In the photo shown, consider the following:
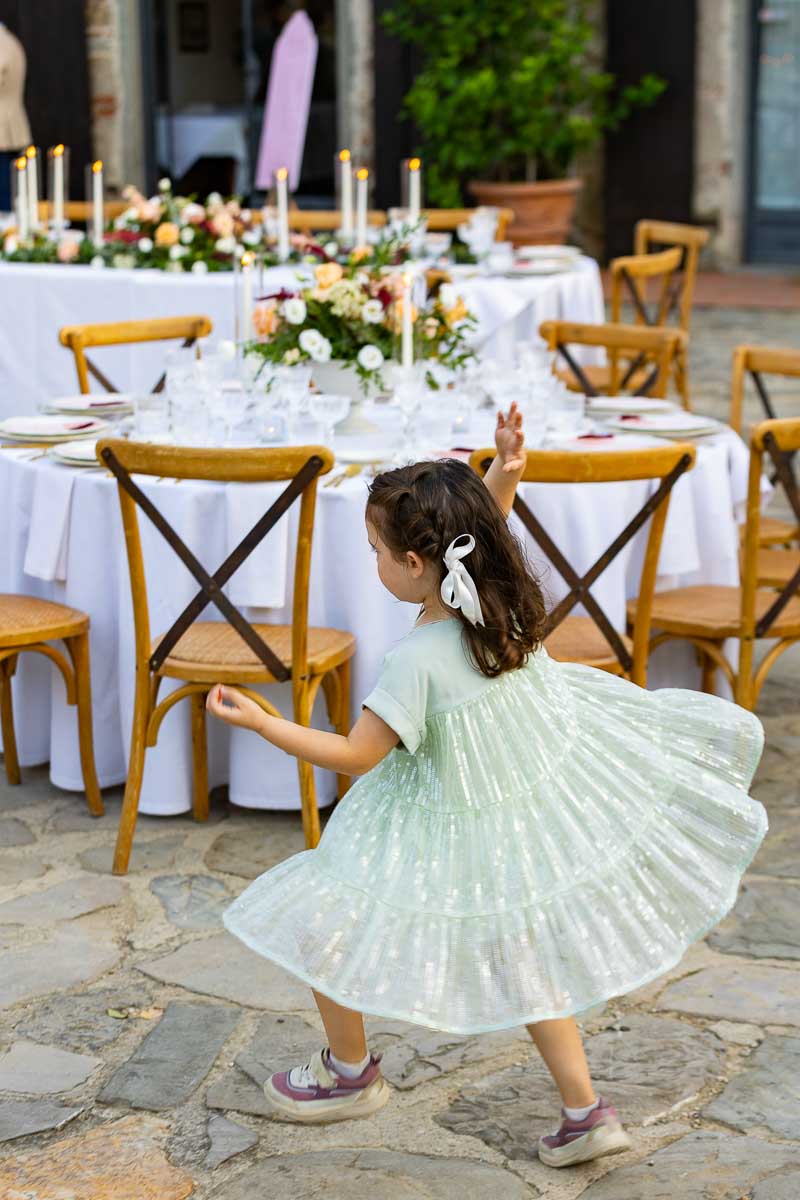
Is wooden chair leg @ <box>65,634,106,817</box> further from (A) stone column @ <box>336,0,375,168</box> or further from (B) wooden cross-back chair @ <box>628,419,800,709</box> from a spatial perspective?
(A) stone column @ <box>336,0,375,168</box>

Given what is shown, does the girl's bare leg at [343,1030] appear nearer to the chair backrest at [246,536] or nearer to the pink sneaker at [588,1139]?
the pink sneaker at [588,1139]

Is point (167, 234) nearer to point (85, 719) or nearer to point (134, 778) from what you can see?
point (85, 719)

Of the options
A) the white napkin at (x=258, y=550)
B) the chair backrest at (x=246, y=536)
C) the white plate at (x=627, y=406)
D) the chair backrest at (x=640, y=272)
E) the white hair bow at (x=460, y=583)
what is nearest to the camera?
the white hair bow at (x=460, y=583)

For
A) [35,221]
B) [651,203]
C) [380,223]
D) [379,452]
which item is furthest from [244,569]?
[651,203]

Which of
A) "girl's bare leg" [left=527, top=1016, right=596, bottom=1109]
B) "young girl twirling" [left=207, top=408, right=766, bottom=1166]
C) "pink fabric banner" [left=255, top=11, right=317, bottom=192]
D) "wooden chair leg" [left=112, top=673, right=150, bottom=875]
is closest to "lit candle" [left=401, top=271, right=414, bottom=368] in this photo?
"wooden chair leg" [left=112, top=673, right=150, bottom=875]

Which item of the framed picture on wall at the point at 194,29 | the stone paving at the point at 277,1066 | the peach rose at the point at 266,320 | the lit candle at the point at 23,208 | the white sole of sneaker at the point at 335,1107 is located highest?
the framed picture on wall at the point at 194,29

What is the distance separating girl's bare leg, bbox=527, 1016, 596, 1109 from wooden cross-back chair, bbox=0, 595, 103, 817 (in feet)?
5.54

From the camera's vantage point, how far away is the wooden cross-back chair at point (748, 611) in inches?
150

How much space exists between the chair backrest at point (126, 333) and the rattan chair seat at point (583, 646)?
5.00 ft

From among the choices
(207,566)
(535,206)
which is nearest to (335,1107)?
(207,566)

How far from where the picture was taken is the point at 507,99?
10750 mm

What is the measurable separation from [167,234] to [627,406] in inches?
101

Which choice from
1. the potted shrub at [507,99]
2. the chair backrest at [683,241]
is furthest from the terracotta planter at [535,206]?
the chair backrest at [683,241]

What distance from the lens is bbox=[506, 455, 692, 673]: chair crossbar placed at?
11.5ft
